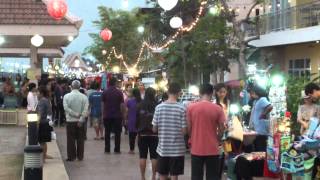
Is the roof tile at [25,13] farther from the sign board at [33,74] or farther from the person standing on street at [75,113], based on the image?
the person standing on street at [75,113]

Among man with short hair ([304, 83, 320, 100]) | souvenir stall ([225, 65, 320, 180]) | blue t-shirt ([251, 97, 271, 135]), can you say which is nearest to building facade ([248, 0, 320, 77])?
blue t-shirt ([251, 97, 271, 135])

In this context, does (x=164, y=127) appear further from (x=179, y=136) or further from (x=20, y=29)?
(x=20, y=29)

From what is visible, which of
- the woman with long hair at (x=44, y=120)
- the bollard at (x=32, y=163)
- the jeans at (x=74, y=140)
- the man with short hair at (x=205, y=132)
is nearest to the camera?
the bollard at (x=32, y=163)

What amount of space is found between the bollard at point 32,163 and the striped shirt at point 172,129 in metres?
1.80

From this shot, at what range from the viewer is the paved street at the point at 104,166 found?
12289 millimetres

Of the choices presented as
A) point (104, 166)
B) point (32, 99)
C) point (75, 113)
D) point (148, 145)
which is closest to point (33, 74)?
point (32, 99)

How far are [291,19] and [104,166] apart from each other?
18728 millimetres

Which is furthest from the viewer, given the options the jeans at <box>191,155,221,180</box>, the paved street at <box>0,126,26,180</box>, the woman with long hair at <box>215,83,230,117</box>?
the paved street at <box>0,126,26,180</box>

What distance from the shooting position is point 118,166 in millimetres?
13586

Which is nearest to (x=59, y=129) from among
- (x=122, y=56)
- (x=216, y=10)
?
(x=216, y=10)

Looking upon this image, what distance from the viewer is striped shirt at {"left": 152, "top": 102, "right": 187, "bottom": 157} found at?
919 cm

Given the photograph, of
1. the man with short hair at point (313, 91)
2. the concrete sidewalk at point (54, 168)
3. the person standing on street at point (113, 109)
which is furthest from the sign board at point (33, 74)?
the man with short hair at point (313, 91)

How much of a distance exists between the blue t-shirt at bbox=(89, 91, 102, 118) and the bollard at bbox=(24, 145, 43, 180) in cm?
1050

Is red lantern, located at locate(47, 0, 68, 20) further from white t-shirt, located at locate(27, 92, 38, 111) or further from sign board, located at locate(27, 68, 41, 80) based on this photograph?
sign board, located at locate(27, 68, 41, 80)
